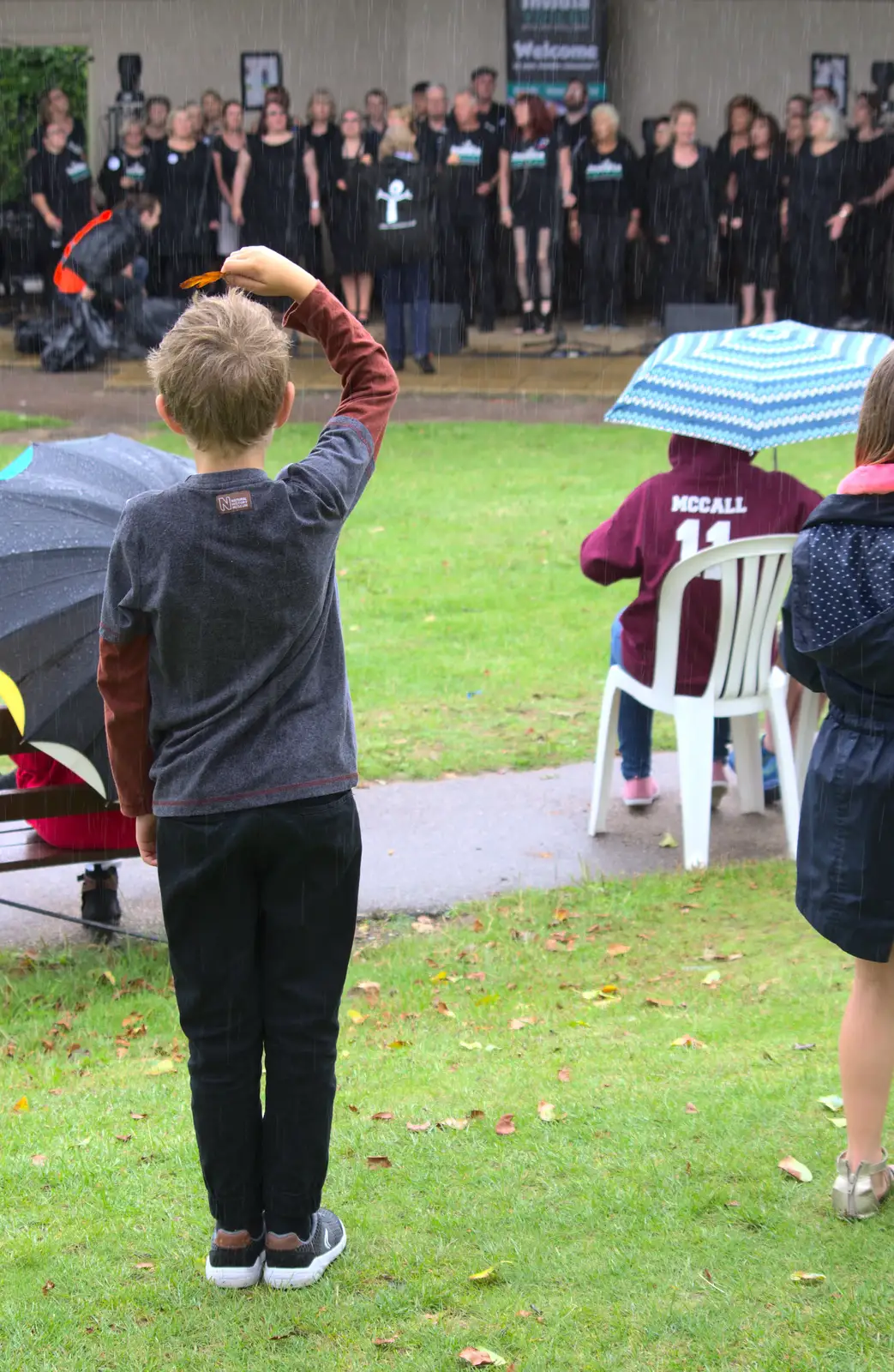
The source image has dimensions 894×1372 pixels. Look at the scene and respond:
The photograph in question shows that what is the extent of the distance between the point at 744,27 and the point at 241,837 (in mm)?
20315

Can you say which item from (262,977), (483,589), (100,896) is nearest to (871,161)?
(483,589)

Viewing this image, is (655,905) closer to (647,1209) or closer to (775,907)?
(775,907)

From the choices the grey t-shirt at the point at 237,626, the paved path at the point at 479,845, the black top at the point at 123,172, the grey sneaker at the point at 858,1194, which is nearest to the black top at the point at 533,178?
the black top at the point at 123,172

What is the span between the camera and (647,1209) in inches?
135

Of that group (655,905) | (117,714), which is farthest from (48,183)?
(117,714)

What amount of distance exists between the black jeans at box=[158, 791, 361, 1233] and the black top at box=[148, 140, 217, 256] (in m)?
17.0

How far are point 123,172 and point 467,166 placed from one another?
409cm

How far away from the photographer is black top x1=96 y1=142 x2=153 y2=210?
18906 millimetres

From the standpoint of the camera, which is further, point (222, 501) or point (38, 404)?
point (38, 404)

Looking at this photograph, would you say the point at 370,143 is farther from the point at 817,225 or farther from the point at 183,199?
the point at 817,225

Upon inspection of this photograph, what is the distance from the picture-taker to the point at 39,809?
5141 millimetres

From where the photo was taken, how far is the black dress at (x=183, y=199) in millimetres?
18688

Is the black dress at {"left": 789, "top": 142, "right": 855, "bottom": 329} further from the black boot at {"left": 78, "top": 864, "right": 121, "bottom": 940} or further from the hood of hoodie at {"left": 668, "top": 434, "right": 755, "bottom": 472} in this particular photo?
the black boot at {"left": 78, "top": 864, "right": 121, "bottom": 940}

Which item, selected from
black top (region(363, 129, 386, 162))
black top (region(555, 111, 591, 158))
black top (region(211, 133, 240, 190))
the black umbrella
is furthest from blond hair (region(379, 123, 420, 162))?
the black umbrella
